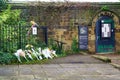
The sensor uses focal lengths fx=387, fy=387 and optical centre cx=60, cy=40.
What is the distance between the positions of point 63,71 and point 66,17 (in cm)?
867

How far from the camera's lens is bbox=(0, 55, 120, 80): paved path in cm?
1146

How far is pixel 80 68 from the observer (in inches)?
539

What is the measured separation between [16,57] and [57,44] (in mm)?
5175

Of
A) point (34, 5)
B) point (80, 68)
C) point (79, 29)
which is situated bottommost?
point (80, 68)

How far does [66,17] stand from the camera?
21.2m

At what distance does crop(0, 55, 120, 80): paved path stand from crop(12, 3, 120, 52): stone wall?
5661mm

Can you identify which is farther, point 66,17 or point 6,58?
point 66,17

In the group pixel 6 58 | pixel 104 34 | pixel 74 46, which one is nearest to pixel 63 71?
pixel 6 58

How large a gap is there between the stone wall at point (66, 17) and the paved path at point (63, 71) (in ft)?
18.6

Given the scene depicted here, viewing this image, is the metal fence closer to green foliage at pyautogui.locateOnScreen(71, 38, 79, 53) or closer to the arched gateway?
green foliage at pyautogui.locateOnScreen(71, 38, 79, 53)

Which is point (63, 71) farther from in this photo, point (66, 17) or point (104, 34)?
point (104, 34)

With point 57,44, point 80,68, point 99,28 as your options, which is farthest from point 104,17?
point 80,68

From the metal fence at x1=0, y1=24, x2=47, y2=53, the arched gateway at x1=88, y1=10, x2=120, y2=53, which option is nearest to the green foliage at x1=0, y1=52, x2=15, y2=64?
the metal fence at x1=0, y1=24, x2=47, y2=53

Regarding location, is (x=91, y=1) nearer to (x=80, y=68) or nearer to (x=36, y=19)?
(x=36, y=19)
